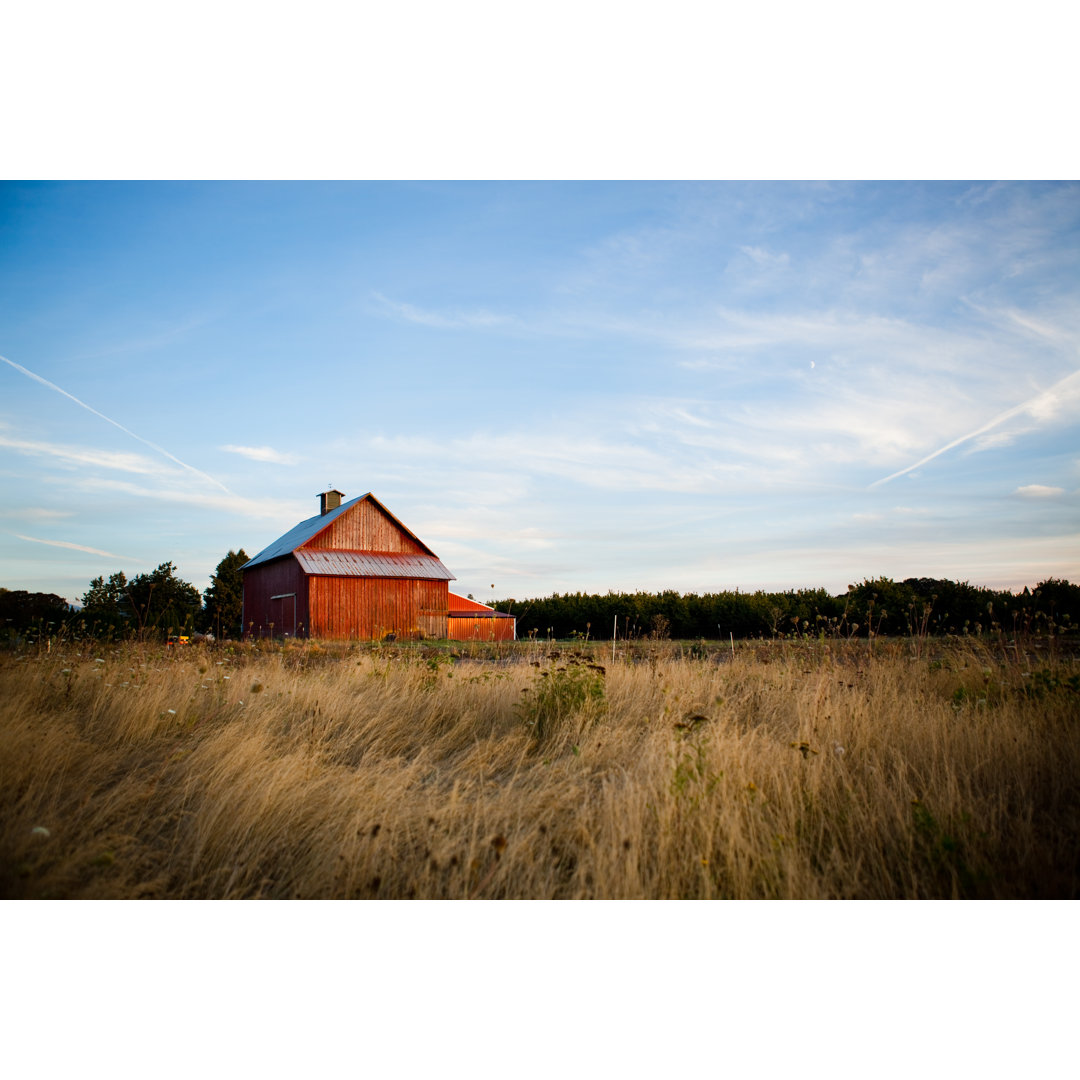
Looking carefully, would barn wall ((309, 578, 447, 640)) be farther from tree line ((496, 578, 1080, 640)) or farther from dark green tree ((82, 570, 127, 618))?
dark green tree ((82, 570, 127, 618))

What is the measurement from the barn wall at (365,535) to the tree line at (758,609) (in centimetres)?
762

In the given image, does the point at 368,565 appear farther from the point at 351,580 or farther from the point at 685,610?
the point at 685,610

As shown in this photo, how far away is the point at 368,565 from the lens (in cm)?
2794

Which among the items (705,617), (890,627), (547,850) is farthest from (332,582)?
(547,850)

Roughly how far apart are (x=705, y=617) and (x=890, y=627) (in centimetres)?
741

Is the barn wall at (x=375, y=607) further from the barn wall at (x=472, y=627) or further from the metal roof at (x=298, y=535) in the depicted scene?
the metal roof at (x=298, y=535)

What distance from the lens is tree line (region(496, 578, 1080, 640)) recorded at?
586 inches

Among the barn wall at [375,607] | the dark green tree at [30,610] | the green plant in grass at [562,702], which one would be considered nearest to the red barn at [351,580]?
the barn wall at [375,607]

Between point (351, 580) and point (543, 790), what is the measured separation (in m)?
25.2

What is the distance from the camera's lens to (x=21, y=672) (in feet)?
17.6

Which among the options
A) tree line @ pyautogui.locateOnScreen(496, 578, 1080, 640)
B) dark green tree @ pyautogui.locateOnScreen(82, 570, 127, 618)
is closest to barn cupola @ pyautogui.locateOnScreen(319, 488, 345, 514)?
tree line @ pyautogui.locateOnScreen(496, 578, 1080, 640)

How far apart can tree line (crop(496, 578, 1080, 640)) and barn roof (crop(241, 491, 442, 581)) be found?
702 cm

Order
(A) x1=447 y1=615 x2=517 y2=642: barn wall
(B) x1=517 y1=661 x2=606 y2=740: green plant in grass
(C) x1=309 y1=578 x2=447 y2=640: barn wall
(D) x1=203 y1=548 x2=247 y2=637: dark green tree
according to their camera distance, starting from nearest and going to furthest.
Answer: (B) x1=517 y1=661 x2=606 y2=740: green plant in grass, (C) x1=309 y1=578 x2=447 y2=640: barn wall, (A) x1=447 y1=615 x2=517 y2=642: barn wall, (D) x1=203 y1=548 x2=247 y2=637: dark green tree
